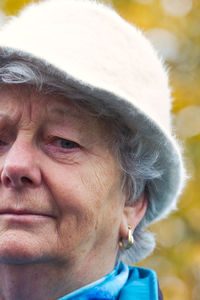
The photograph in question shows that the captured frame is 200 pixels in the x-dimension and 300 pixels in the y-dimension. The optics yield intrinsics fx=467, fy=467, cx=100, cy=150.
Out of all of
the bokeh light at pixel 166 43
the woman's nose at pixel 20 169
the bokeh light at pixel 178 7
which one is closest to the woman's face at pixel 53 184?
the woman's nose at pixel 20 169

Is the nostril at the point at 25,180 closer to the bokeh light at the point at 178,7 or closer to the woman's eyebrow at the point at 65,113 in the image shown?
the woman's eyebrow at the point at 65,113

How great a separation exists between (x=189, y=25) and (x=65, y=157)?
4935 millimetres

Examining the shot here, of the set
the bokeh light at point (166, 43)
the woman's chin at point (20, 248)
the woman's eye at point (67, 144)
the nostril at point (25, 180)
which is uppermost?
the bokeh light at point (166, 43)

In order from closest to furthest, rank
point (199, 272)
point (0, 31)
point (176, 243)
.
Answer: point (0, 31)
point (199, 272)
point (176, 243)

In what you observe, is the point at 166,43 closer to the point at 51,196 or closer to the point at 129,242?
the point at 129,242

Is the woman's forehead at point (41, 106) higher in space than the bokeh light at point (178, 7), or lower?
lower

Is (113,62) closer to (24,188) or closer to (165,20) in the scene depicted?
(24,188)

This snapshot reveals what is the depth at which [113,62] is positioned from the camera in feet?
7.96

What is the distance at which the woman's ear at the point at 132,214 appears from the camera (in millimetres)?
2699

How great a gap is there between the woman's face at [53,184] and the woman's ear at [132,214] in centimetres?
10

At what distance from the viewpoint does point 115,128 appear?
259 centimetres

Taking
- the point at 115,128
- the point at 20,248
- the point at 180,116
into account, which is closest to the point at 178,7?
the point at 180,116

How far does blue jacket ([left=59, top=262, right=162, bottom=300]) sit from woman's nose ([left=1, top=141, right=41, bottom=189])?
638 mm

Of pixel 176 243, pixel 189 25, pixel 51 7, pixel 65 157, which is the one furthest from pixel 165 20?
pixel 65 157
